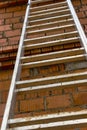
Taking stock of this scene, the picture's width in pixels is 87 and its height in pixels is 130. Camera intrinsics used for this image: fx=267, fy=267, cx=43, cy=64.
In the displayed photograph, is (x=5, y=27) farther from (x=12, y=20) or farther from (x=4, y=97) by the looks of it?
(x=4, y=97)

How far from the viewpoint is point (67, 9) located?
2641mm

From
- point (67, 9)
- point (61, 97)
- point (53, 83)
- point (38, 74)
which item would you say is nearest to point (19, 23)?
point (67, 9)

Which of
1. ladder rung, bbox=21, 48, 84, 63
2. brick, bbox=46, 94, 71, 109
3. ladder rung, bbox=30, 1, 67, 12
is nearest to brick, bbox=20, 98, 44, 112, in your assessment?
brick, bbox=46, 94, 71, 109

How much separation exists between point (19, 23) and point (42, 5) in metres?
0.41

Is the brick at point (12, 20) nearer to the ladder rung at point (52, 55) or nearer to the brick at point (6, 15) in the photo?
the brick at point (6, 15)

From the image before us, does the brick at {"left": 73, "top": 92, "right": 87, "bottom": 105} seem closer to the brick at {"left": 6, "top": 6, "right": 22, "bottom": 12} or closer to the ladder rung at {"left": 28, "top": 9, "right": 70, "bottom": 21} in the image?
the ladder rung at {"left": 28, "top": 9, "right": 70, "bottom": 21}

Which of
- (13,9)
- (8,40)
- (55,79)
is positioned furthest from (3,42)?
(55,79)

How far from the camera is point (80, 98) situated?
209cm

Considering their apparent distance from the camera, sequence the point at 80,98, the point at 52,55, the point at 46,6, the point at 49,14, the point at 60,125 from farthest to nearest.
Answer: the point at 46,6, the point at 49,14, the point at 80,98, the point at 52,55, the point at 60,125

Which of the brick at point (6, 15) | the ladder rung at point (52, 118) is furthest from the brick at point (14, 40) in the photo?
the ladder rung at point (52, 118)

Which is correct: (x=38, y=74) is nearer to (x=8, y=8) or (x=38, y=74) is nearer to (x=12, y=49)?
(x=12, y=49)

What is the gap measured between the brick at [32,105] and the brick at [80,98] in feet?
0.87

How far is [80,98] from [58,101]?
0.57ft

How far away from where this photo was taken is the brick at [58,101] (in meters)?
2.07
